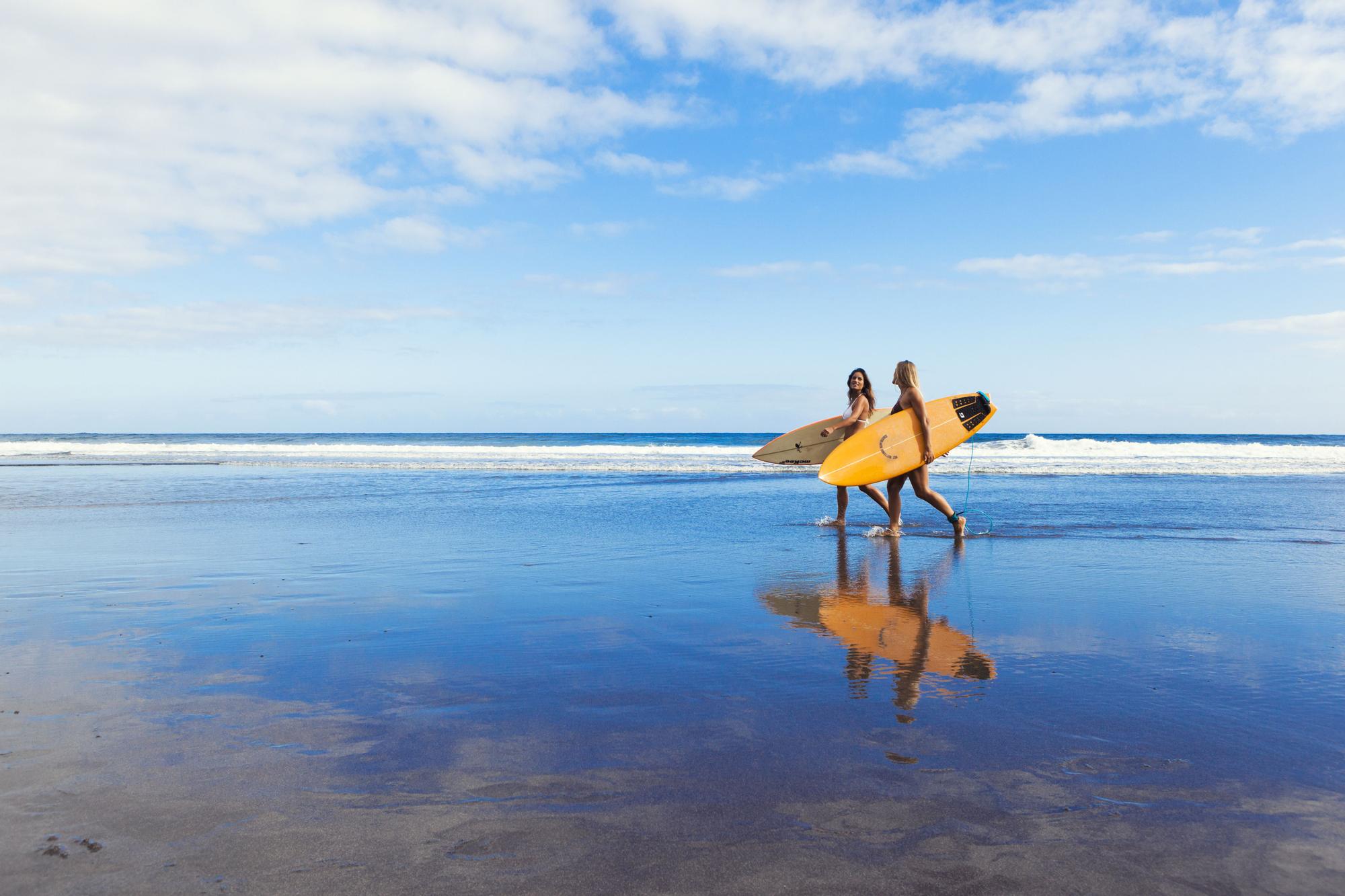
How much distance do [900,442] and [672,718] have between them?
6.96 metres

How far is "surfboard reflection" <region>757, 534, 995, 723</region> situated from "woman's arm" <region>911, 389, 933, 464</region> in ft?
6.19

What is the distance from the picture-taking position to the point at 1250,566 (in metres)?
6.84

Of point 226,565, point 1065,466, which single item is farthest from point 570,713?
point 1065,466

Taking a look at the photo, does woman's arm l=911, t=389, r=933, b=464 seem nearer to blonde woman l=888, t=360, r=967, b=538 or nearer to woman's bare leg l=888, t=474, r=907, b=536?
blonde woman l=888, t=360, r=967, b=538

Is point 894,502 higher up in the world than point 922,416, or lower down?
lower down

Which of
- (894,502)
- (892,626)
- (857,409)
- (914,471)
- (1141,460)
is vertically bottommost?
(892,626)

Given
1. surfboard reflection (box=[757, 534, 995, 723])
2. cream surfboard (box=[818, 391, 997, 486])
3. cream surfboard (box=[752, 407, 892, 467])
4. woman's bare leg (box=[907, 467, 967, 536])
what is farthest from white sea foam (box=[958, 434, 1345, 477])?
surfboard reflection (box=[757, 534, 995, 723])

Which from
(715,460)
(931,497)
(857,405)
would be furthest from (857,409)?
(715,460)

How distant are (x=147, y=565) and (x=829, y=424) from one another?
8.60m

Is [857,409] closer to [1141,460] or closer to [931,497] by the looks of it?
[931,497]

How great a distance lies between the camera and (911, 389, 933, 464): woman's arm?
9008 mm

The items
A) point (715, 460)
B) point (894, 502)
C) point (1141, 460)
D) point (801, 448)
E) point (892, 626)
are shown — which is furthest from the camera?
point (715, 460)

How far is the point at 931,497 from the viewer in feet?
29.8

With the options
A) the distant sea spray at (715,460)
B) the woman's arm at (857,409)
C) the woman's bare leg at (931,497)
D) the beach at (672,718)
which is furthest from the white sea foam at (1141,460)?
the beach at (672,718)
